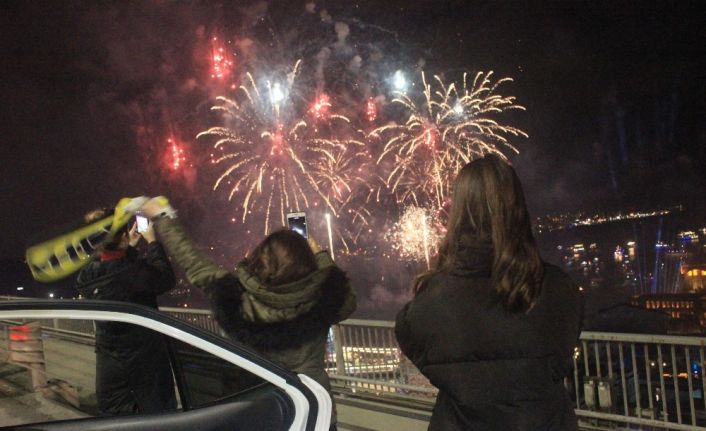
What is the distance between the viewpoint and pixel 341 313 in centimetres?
312

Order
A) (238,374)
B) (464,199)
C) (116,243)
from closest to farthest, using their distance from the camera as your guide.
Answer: (464,199) → (238,374) → (116,243)

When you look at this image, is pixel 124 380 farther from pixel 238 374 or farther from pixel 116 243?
pixel 116 243

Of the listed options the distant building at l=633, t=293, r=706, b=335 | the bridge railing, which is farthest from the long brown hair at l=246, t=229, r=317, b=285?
the distant building at l=633, t=293, r=706, b=335


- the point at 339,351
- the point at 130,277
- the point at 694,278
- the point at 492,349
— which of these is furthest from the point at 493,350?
the point at 694,278

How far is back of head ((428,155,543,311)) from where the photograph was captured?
1797 mm

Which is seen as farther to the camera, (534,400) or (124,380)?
(124,380)

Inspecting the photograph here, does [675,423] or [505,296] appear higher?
[505,296]

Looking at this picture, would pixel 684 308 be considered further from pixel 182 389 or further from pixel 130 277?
pixel 182 389

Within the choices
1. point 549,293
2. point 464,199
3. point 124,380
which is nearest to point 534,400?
point 549,293

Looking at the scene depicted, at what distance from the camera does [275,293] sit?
2873 mm

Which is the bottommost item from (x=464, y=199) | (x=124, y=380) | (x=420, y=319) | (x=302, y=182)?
(x=124, y=380)

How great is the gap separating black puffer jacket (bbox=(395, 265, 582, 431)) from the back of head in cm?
5

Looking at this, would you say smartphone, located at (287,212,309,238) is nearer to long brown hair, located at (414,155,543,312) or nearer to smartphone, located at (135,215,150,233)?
smartphone, located at (135,215,150,233)

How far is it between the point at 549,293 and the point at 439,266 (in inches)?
15.2
